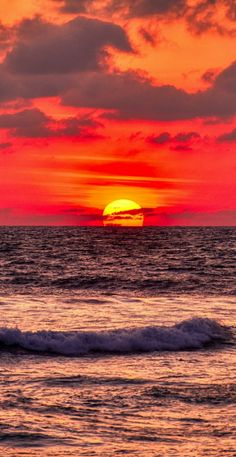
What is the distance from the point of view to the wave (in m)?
21.1

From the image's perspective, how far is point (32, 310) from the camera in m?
29.1

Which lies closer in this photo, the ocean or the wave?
the ocean

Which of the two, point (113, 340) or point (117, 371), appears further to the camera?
point (113, 340)

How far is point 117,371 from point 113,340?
4083mm

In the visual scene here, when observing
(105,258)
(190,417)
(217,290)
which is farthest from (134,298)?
(105,258)

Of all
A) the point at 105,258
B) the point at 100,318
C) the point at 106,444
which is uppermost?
the point at 105,258

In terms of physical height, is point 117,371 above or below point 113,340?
below

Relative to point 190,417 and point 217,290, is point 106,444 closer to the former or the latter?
point 190,417

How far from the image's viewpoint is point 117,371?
1766 cm

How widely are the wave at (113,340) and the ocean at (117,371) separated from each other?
0.13ft

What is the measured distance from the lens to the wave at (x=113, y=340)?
2108 centimetres

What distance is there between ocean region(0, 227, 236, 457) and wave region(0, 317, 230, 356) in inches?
1.6

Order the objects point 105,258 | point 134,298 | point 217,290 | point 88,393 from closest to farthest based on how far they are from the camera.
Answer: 1. point 88,393
2. point 134,298
3. point 217,290
4. point 105,258

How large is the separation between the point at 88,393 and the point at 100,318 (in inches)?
472
